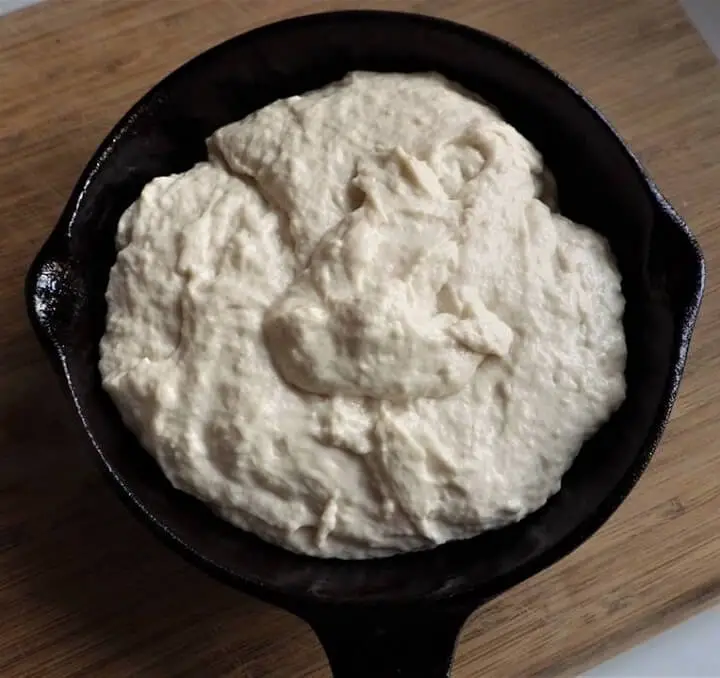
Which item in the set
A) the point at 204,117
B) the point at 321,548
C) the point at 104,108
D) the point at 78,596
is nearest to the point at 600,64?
the point at 204,117

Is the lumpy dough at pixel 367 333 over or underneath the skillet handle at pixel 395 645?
over

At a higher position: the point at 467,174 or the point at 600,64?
the point at 467,174

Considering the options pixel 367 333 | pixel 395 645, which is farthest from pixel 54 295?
pixel 395 645

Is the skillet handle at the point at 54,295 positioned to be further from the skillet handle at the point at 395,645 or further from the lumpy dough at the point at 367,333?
the skillet handle at the point at 395,645

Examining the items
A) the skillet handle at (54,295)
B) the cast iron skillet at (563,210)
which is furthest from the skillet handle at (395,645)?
the skillet handle at (54,295)

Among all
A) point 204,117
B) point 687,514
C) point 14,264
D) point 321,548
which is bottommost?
point 687,514

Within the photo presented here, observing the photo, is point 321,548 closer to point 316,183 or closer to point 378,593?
point 378,593

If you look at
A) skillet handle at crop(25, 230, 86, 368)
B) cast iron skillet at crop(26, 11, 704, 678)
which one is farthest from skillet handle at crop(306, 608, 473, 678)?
skillet handle at crop(25, 230, 86, 368)
